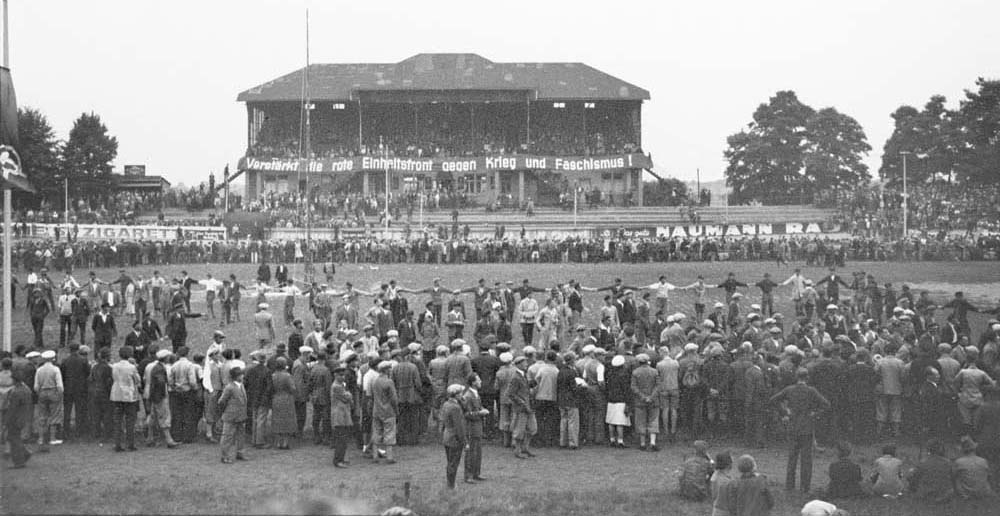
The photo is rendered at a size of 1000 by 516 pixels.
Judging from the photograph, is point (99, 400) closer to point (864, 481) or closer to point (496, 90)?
point (864, 481)

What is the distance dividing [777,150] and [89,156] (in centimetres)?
4120

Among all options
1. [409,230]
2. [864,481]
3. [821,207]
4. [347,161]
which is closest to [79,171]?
[347,161]

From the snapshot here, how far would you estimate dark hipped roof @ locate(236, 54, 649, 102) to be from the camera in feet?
202

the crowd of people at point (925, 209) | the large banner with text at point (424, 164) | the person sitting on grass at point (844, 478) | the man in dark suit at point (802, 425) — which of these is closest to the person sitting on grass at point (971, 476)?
the person sitting on grass at point (844, 478)

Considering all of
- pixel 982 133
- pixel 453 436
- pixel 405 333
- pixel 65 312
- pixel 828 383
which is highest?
pixel 982 133

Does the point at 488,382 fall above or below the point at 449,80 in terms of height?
below

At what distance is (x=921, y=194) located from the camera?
48156mm

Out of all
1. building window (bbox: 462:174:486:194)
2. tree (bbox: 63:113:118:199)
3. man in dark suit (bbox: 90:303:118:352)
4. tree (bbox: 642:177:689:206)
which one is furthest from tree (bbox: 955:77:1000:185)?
tree (bbox: 63:113:118:199)

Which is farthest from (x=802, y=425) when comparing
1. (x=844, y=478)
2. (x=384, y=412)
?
(x=384, y=412)

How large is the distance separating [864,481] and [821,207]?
4660cm

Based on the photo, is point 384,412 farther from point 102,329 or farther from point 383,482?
point 102,329

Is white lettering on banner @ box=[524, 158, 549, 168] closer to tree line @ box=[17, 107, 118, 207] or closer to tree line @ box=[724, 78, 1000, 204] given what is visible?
tree line @ box=[724, 78, 1000, 204]

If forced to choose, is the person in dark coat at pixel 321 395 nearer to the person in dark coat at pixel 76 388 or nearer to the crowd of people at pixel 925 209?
the person in dark coat at pixel 76 388

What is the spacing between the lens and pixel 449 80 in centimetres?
6281
